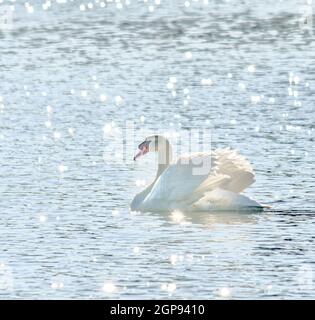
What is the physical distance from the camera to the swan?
23.3 metres

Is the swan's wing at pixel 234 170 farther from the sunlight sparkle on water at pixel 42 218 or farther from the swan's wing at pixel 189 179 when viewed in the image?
the sunlight sparkle on water at pixel 42 218

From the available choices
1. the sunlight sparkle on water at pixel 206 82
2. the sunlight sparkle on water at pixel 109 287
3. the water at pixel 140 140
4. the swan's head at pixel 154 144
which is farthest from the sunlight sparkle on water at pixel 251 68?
the sunlight sparkle on water at pixel 109 287

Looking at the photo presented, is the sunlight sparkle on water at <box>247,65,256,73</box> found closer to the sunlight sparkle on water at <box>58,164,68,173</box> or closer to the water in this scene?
the water

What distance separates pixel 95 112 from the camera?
3306 cm

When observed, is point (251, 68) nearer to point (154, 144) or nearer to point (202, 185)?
point (154, 144)

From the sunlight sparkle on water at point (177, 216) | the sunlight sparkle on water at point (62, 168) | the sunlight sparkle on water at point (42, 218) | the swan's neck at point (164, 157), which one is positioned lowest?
the sunlight sparkle on water at point (62, 168)

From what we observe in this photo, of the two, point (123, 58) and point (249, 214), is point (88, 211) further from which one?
point (123, 58)

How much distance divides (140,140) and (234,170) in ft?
21.1

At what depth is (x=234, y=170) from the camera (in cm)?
2364

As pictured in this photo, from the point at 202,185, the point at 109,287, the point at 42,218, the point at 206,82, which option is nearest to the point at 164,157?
the point at 202,185

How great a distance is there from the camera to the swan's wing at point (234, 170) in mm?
23578

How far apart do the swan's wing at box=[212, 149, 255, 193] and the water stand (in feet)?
1.76
